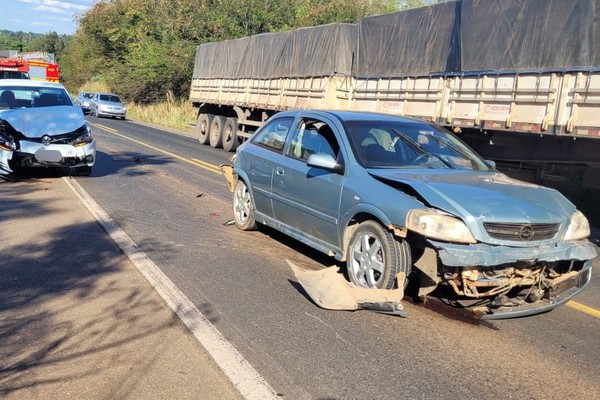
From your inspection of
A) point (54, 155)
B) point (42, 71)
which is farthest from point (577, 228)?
point (42, 71)

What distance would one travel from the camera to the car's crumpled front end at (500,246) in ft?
15.8

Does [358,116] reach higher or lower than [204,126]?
higher

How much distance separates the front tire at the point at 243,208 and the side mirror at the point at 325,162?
195 centimetres

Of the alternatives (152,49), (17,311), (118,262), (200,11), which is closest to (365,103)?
(118,262)

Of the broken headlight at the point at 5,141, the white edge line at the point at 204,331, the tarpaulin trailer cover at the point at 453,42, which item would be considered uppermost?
the tarpaulin trailer cover at the point at 453,42

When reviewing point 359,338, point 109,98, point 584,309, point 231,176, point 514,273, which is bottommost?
point 359,338

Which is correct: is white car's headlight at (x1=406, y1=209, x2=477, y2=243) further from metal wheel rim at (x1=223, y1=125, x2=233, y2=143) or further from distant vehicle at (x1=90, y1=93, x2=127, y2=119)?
distant vehicle at (x1=90, y1=93, x2=127, y2=119)

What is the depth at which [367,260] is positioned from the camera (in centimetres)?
551

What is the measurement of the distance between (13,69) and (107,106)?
14007mm

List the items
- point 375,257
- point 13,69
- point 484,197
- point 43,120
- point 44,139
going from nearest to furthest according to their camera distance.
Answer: point 484,197 → point 375,257 → point 44,139 → point 43,120 → point 13,69

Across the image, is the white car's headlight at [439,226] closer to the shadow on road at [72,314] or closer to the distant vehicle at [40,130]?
the shadow on road at [72,314]

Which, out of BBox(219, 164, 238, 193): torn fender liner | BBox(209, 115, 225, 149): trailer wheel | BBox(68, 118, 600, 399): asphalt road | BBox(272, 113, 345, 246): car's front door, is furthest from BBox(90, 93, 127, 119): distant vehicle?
BBox(272, 113, 345, 246): car's front door

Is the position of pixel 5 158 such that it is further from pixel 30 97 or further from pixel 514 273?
pixel 514 273

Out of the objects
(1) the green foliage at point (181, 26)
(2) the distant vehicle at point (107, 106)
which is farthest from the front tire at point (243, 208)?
(2) the distant vehicle at point (107, 106)
